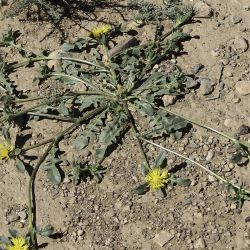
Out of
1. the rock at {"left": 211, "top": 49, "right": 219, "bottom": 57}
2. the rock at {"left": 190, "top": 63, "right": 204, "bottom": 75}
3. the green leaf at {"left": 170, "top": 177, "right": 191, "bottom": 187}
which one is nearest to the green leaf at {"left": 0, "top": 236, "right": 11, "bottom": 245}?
the green leaf at {"left": 170, "top": 177, "right": 191, "bottom": 187}

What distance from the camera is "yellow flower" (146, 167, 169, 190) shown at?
3590mm

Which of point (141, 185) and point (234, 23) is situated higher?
point (234, 23)

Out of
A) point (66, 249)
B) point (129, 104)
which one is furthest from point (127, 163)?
point (66, 249)

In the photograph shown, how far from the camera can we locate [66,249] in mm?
3553

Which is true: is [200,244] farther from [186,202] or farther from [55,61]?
[55,61]

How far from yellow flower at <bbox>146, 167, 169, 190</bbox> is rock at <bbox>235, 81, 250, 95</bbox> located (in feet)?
3.24

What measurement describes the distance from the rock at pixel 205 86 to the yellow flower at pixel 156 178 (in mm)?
818

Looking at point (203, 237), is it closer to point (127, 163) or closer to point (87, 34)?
point (127, 163)

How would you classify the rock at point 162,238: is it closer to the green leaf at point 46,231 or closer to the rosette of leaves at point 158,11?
the green leaf at point 46,231

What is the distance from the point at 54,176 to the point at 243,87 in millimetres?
1674

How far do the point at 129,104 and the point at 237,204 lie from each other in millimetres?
1145

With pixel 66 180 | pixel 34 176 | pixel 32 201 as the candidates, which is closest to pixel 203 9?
pixel 66 180

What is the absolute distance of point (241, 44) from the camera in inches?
170

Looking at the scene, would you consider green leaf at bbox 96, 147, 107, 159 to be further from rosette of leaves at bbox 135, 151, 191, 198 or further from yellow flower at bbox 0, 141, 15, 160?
yellow flower at bbox 0, 141, 15, 160
